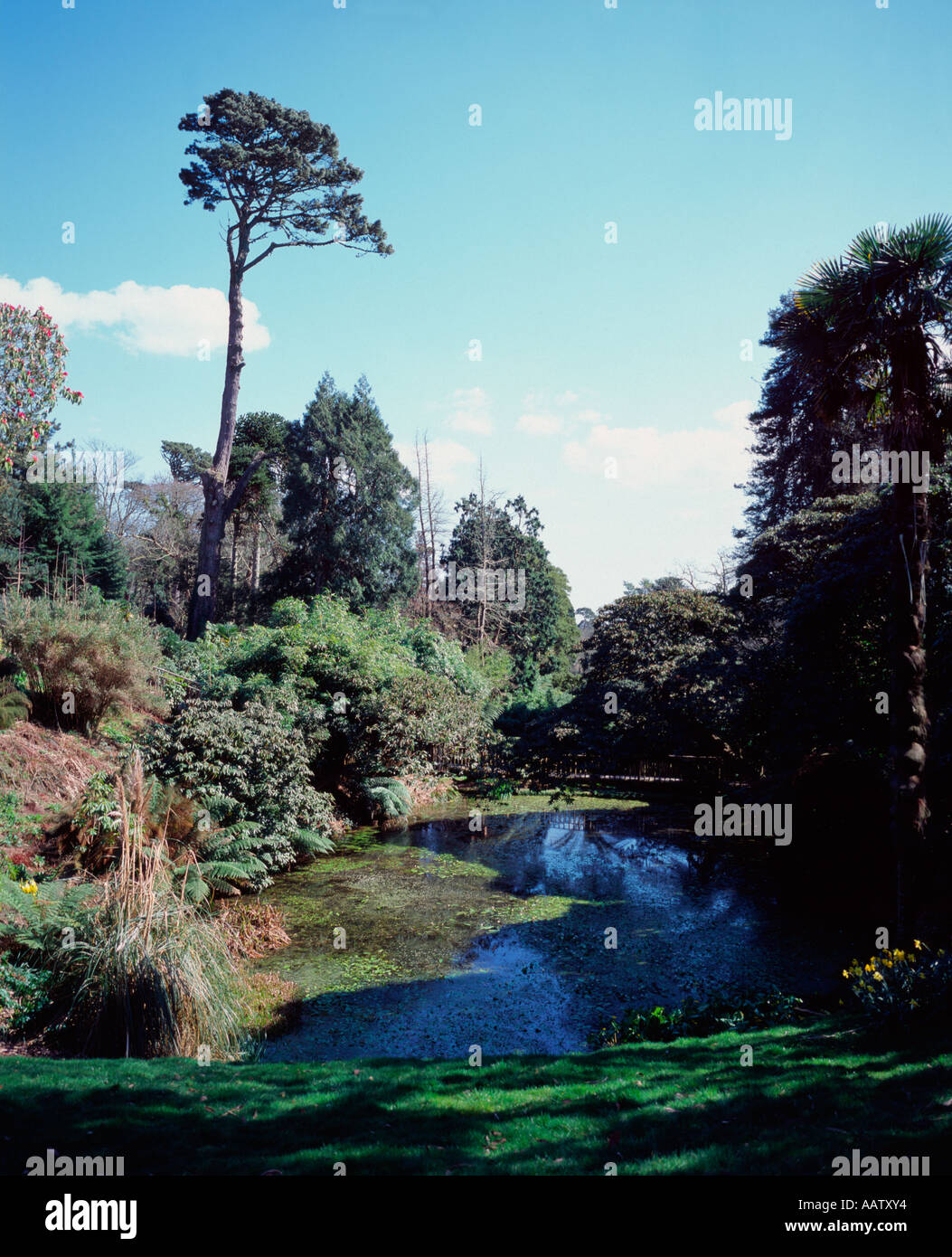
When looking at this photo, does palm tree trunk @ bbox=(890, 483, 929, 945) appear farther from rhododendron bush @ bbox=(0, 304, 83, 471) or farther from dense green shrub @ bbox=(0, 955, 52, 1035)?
rhododendron bush @ bbox=(0, 304, 83, 471)

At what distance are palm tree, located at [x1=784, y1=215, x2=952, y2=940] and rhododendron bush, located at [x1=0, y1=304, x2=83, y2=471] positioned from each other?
1177 centimetres

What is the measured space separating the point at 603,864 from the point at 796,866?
3.86 metres

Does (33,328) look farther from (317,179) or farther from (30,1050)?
(317,179)

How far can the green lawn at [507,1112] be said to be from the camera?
428 centimetres

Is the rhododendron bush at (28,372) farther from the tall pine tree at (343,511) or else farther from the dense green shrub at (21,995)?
the tall pine tree at (343,511)

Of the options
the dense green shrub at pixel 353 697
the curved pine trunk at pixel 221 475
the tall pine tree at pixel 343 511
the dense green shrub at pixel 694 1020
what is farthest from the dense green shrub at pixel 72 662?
the tall pine tree at pixel 343 511

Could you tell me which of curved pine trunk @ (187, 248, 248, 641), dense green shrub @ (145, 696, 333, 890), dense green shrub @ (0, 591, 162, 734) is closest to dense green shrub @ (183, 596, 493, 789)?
dense green shrub @ (0, 591, 162, 734)

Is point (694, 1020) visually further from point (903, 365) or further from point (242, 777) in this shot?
point (242, 777)

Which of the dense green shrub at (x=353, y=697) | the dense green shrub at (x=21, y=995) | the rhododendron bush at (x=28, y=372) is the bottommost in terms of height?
the dense green shrub at (x=21, y=995)

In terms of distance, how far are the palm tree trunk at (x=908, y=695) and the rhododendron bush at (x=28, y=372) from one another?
13.0m

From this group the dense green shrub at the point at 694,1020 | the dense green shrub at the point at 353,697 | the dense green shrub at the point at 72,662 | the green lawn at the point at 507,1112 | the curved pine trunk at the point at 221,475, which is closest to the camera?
the green lawn at the point at 507,1112

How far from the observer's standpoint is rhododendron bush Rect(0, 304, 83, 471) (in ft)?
42.6

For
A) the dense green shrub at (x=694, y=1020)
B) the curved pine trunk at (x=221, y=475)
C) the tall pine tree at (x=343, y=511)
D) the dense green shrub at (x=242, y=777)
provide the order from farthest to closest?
the tall pine tree at (x=343, y=511)
the curved pine trunk at (x=221, y=475)
the dense green shrub at (x=242, y=777)
the dense green shrub at (x=694, y=1020)

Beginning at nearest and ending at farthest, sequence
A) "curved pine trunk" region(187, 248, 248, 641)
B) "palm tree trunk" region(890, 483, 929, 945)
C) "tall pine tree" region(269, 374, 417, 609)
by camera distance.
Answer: "palm tree trunk" region(890, 483, 929, 945) < "curved pine trunk" region(187, 248, 248, 641) < "tall pine tree" region(269, 374, 417, 609)
